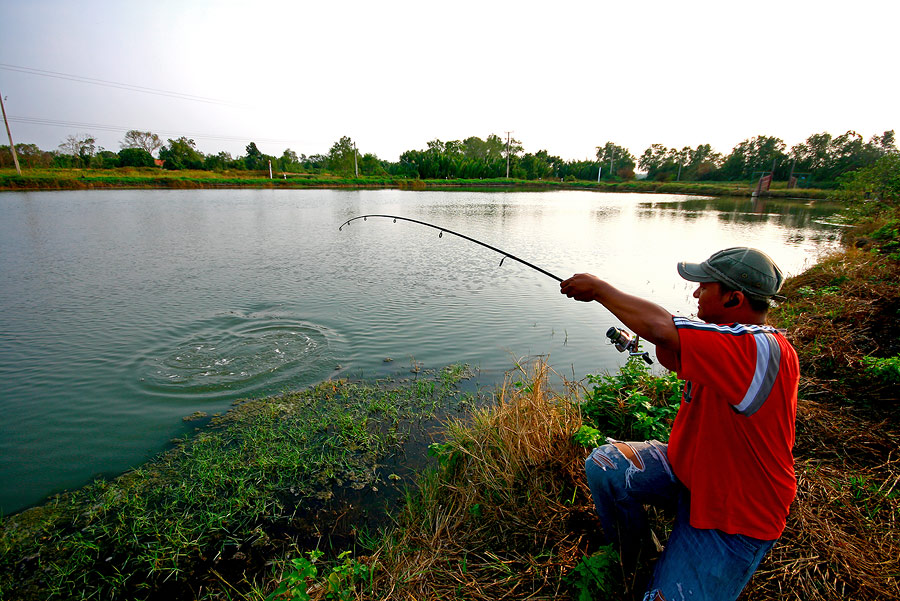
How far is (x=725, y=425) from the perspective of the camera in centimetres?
188

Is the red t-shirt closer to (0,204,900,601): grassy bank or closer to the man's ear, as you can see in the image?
the man's ear

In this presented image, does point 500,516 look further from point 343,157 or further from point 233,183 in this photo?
point 343,157

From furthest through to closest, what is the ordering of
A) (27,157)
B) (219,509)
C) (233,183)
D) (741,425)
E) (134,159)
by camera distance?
(134,159) → (27,157) → (233,183) → (219,509) → (741,425)

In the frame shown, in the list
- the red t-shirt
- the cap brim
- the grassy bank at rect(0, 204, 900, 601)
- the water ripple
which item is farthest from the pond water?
the red t-shirt

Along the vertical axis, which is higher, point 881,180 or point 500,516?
point 881,180

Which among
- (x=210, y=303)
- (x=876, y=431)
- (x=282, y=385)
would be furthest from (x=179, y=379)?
(x=876, y=431)

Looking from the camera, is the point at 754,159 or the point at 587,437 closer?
the point at 587,437

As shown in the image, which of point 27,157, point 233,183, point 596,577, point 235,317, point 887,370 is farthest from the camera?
point 27,157

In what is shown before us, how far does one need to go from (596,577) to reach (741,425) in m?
1.30

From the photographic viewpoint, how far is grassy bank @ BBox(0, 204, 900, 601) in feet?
8.49

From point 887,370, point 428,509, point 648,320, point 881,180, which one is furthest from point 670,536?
point 881,180

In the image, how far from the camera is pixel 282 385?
240 inches

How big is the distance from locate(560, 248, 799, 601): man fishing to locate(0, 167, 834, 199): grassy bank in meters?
58.1

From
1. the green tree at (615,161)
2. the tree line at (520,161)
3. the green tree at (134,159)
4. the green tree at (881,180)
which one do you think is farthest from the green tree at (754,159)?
the green tree at (134,159)
